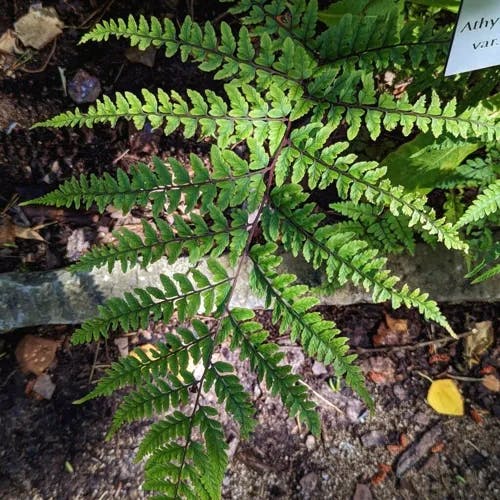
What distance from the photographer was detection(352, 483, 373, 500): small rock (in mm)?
2275

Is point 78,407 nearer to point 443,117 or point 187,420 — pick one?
point 187,420

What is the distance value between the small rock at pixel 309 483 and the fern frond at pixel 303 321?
964 millimetres

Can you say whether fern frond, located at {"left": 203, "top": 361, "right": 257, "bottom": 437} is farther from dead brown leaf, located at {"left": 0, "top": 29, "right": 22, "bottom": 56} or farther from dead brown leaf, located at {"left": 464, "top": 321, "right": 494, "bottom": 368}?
dead brown leaf, located at {"left": 0, "top": 29, "right": 22, "bottom": 56}

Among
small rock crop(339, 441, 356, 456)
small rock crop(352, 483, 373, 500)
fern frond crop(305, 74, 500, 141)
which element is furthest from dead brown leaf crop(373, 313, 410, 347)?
fern frond crop(305, 74, 500, 141)

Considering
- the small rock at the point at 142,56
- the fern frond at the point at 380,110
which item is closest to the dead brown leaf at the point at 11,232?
the small rock at the point at 142,56

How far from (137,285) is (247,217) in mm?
1175

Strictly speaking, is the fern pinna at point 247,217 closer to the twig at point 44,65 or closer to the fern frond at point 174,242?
the fern frond at point 174,242

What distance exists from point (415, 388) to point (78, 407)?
5.80 ft

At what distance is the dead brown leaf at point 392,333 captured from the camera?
258 centimetres

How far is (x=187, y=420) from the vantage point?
1604 mm

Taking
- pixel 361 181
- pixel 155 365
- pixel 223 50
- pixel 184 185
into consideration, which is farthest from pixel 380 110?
pixel 155 365

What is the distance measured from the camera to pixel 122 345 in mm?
2637

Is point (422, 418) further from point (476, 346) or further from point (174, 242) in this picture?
point (174, 242)

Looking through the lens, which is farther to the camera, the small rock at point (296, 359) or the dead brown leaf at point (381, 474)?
the small rock at point (296, 359)
